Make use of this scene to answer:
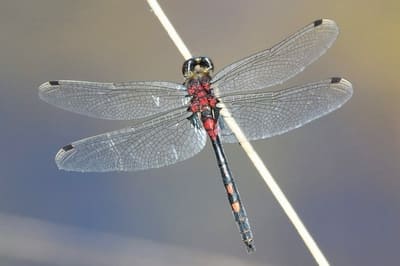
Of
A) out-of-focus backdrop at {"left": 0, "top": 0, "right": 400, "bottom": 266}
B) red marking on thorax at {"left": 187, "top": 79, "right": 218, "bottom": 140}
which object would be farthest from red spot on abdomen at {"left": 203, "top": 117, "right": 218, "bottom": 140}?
out-of-focus backdrop at {"left": 0, "top": 0, "right": 400, "bottom": 266}

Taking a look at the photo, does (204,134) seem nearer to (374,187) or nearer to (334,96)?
(334,96)

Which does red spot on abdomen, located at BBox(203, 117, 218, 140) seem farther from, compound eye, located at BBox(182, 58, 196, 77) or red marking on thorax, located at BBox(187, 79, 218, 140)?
compound eye, located at BBox(182, 58, 196, 77)

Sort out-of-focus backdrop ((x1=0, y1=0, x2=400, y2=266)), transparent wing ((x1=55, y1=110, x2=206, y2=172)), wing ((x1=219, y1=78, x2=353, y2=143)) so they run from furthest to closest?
out-of-focus backdrop ((x1=0, y1=0, x2=400, y2=266))
transparent wing ((x1=55, y1=110, x2=206, y2=172))
wing ((x1=219, y1=78, x2=353, y2=143))

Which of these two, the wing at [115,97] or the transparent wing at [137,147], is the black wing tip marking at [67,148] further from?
the wing at [115,97]

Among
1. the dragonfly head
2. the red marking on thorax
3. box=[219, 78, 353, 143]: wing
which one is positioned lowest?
box=[219, 78, 353, 143]: wing

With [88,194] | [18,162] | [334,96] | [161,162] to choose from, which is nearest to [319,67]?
[334,96]

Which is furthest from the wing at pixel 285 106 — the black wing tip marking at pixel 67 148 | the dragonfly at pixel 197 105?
the black wing tip marking at pixel 67 148

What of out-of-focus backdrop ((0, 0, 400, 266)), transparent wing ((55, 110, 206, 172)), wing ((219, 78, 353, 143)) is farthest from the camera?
out-of-focus backdrop ((0, 0, 400, 266))
